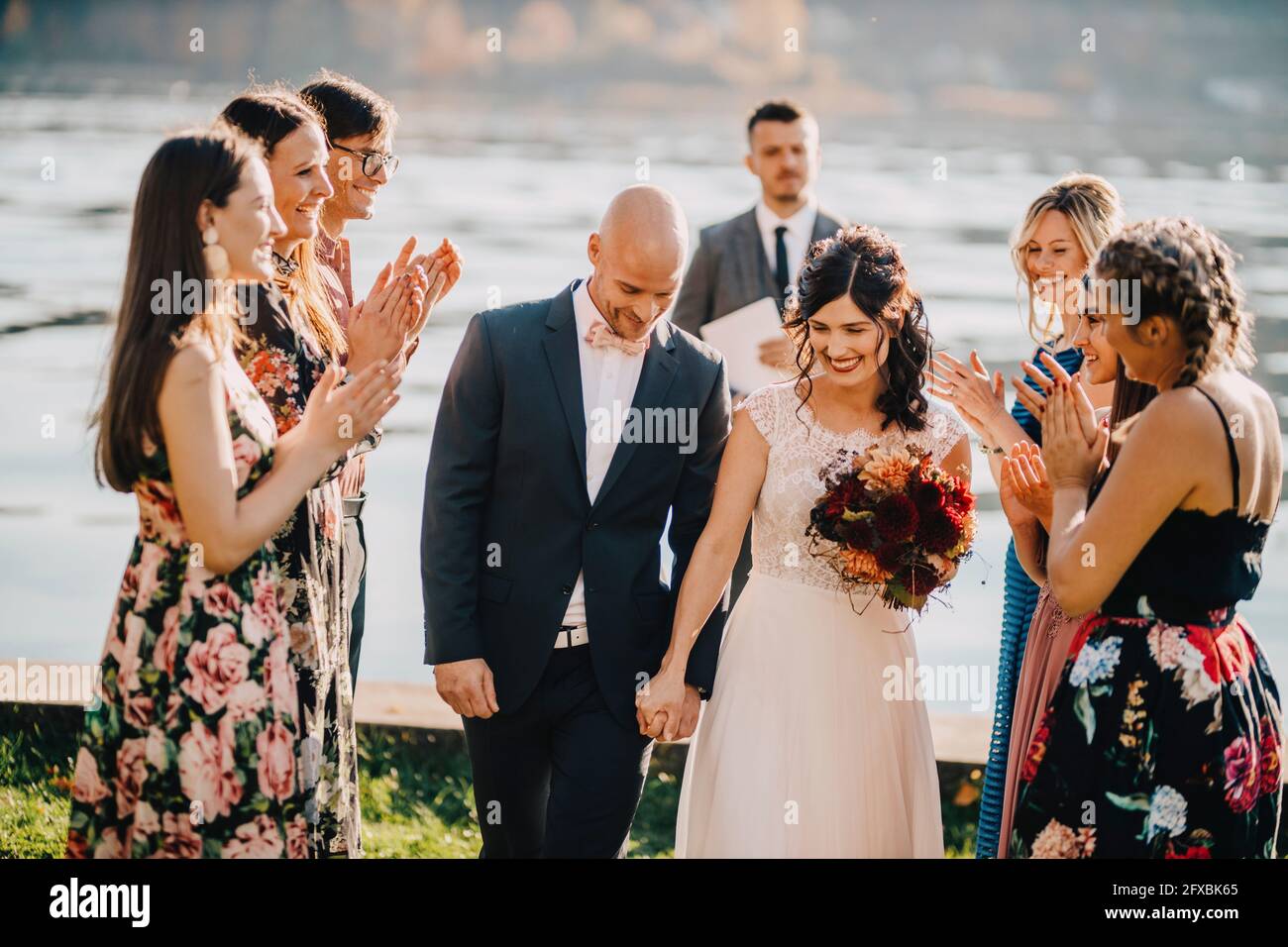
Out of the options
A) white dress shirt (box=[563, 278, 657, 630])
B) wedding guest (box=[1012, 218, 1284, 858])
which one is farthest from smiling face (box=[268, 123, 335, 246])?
wedding guest (box=[1012, 218, 1284, 858])

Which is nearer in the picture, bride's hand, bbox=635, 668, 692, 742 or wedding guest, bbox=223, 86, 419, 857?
wedding guest, bbox=223, 86, 419, 857

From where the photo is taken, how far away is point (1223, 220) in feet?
58.2

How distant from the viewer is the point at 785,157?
6508 millimetres

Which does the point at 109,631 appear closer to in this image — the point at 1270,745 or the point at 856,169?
the point at 1270,745

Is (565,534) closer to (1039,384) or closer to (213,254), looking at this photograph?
(213,254)

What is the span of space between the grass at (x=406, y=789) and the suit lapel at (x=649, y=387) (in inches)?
70.9

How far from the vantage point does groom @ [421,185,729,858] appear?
387 centimetres

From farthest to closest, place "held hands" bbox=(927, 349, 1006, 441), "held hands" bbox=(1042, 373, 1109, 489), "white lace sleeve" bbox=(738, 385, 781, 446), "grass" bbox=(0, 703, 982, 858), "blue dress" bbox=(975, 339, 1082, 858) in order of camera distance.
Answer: "grass" bbox=(0, 703, 982, 858) → "blue dress" bbox=(975, 339, 1082, 858) → "held hands" bbox=(927, 349, 1006, 441) → "white lace sleeve" bbox=(738, 385, 781, 446) → "held hands" bbox=(1042, 373, 1109, 489)

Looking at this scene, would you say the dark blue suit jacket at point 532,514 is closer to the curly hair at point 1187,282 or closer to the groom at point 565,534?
the groom at point 565,534

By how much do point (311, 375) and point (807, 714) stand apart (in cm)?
157

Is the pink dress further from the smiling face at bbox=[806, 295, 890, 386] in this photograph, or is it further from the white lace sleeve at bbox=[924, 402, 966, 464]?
the smiling face at bbox=[806, 295, 890, 386]

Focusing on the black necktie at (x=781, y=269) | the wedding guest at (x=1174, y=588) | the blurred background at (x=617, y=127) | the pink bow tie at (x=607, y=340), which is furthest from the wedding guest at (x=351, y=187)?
the blurred background at (x=617, y=127)

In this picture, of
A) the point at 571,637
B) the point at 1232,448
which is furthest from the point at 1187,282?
the point at 571,637
